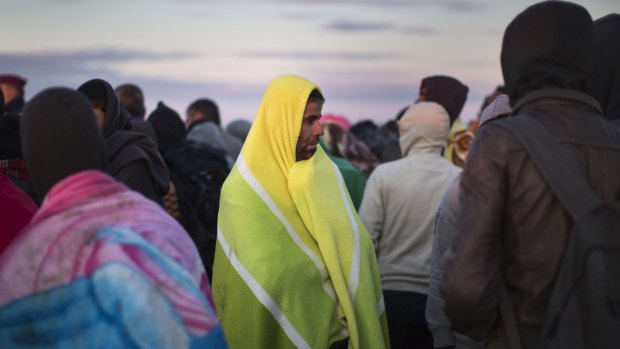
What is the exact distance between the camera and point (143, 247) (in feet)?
9.34

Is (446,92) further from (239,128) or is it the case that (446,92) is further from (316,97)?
(239,128)

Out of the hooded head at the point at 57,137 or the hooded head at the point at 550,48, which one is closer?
the hooded head at the point at 57,137

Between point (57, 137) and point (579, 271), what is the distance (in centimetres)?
181

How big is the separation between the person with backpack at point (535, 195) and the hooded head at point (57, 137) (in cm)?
131

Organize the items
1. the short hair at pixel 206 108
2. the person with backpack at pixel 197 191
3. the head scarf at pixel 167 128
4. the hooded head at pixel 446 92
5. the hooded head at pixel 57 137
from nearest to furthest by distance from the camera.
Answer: the hooded head at pixel 57 137 → the person with backpack at pixel 197 191 → the hooded head at pixel 446 92 → the head scarf at pixel 167 128 → the short hair at pixel 206 108

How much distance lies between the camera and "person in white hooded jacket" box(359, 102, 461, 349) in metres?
5.64

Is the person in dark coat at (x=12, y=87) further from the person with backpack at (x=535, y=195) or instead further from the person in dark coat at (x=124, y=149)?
the person with backpack at (x=535, y=195)

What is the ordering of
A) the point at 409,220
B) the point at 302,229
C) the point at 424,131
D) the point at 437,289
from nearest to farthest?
the point at 437,289 < the point at 302,229 < the point at 409,220 < the point at 424,131

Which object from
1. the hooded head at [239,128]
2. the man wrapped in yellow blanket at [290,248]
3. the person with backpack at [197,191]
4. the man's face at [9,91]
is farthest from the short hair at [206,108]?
the man wrapped in yellow blanket at [290,248]

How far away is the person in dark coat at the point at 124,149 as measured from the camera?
4.11m

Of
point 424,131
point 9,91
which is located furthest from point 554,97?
point 9,91

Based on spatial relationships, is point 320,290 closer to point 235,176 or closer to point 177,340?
point 235,176

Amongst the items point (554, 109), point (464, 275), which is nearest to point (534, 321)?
point (464, 275)

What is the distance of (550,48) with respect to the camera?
3.34 metres
